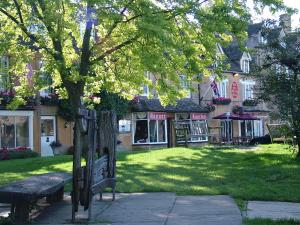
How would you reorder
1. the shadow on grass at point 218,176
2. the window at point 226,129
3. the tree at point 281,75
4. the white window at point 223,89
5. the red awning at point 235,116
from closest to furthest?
the shadow on grass at point 218,176 → the tree at point 281,75 → the red awning at point 235,116 → the window at point 226,129 → the white window at point 223,89

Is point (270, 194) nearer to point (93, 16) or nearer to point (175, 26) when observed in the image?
point (175, 26)

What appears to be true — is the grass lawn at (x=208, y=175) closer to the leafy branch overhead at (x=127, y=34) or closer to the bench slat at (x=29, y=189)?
the leafy branch overhead at (x=127, y=34)

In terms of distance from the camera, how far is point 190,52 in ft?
42.4

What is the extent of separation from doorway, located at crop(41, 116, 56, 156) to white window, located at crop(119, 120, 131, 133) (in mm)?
5707

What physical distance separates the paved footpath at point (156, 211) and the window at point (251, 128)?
124ft

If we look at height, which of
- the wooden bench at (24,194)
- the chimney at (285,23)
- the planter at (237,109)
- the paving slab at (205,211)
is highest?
the chimney at (285,23)

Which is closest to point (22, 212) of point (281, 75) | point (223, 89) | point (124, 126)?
point (281, 75)

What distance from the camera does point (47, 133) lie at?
102 ft

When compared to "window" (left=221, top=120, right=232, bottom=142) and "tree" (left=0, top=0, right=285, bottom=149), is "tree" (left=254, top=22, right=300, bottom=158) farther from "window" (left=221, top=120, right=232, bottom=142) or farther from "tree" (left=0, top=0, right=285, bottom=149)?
"window" (left=221, top=120, right=232, bottom=142)

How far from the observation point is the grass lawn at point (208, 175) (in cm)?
1175

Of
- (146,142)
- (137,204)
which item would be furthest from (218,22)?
(146,142)

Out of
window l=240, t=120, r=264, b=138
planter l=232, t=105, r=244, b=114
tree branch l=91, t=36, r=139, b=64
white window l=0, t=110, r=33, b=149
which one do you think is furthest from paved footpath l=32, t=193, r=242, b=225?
window l=240, t=120, r=264, b=138

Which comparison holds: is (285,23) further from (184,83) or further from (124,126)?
(124,126)

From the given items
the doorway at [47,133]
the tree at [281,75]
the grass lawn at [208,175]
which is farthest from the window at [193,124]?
the tree at [281,75]
